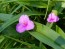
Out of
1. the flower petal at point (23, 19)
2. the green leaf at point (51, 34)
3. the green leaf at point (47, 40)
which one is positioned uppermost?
the flower petal at point (23, 19)

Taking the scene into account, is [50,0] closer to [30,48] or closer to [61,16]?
[61,16]

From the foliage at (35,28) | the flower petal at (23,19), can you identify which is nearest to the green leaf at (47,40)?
the foliage at (35,28)

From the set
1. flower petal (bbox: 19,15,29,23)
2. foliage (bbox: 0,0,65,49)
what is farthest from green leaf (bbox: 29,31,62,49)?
flower petal (bbox: 19,15,29,23)

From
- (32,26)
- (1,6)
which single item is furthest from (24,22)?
(1,6)

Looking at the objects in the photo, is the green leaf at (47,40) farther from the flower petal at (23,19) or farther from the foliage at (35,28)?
the flower petal at (23,19)

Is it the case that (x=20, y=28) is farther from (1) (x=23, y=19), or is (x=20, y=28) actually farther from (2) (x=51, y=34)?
(2) (x=51, y=34)

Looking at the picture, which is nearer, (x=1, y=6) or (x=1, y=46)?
(x=1, y=46)

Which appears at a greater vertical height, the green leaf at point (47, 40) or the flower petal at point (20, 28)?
the flower petal at point (20, 28)

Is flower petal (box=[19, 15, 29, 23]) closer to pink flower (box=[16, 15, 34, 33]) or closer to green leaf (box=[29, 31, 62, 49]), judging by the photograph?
pink flower (box=[16, 15, 34, 33])

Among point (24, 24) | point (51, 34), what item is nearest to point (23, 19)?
point (24, 24)
